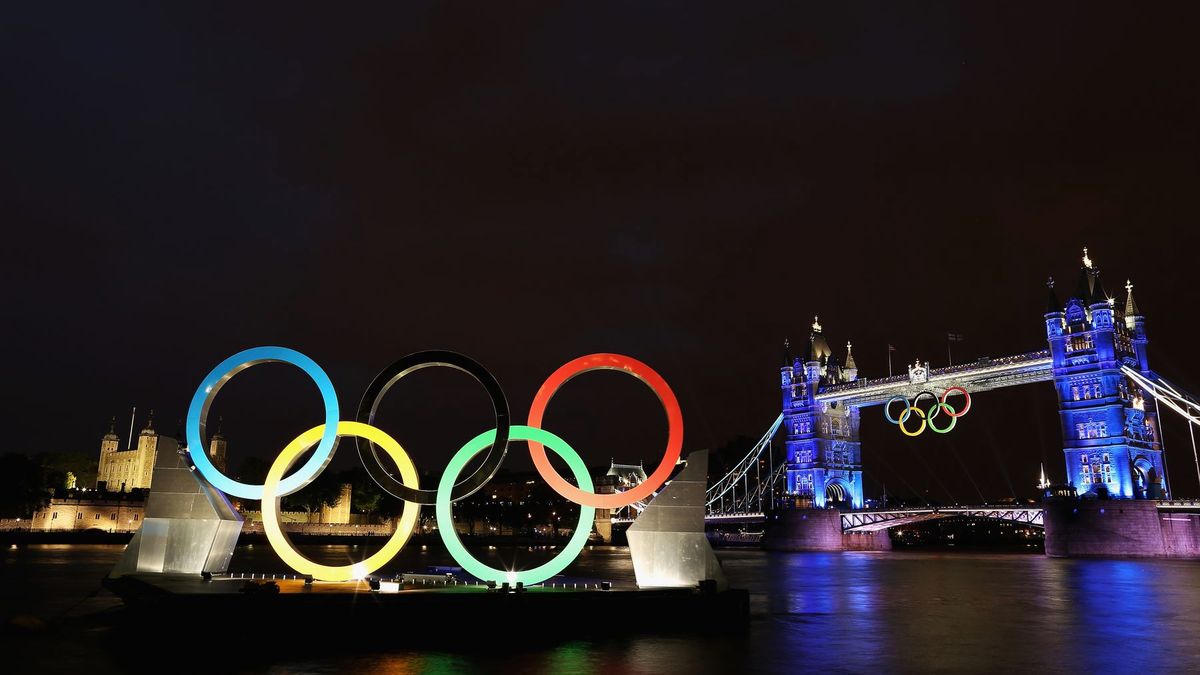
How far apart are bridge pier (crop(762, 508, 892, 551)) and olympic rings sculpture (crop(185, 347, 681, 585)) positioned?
71848 millimetres

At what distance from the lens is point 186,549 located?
20594mm

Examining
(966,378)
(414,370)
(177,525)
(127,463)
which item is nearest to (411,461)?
(414,370)

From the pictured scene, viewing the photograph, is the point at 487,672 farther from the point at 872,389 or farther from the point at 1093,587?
the point at 872,389

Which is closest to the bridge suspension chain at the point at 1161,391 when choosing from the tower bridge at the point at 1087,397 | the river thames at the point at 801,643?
the tower bridge at the point at 1087,397

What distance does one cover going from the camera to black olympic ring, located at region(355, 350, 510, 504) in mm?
18812

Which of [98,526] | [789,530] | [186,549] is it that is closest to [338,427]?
[186,549]

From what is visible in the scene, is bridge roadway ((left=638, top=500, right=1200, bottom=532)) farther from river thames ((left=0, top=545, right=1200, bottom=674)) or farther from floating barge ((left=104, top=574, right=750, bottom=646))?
floating barge ((left=104, top=574, right=750, bottom=646))

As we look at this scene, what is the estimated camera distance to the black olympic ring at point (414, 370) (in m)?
18.8

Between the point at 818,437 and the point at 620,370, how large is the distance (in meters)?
79.7

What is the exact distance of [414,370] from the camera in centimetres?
1998

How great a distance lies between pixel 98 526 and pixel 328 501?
27.6 metres

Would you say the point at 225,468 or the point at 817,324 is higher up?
the point at 817,324

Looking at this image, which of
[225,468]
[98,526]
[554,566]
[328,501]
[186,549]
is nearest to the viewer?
[554,566]

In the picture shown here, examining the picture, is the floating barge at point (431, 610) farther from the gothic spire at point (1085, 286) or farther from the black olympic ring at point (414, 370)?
the gothic spire at point (1085, 286)
